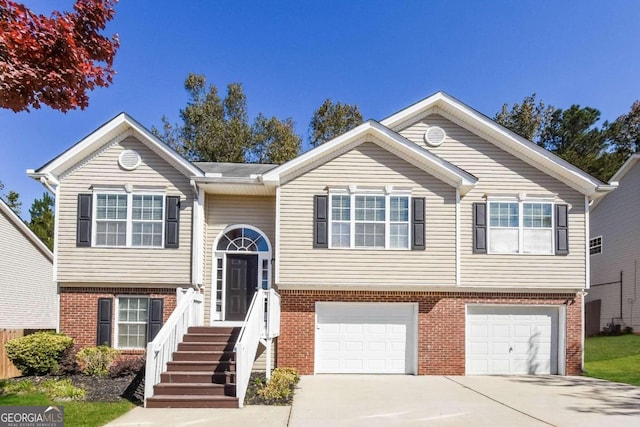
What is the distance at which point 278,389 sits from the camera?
1059cm

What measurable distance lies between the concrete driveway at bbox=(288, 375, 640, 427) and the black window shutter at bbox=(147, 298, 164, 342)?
155 inches

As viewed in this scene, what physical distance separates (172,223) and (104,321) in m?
3.01

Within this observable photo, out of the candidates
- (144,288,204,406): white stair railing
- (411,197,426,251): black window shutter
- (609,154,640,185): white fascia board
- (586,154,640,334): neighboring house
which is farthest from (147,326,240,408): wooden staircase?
(609,154,640,185): white fascia board

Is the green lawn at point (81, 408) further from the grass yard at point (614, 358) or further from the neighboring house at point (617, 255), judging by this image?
the neighboring house at point (617, 255)

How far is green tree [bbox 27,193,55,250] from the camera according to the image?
3198 centimetres

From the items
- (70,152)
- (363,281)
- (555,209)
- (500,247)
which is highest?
(70,152)

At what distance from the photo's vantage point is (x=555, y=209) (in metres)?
14.7

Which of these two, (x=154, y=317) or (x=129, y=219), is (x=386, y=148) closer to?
(x=129, y=219)

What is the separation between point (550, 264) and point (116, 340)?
37.3 feet

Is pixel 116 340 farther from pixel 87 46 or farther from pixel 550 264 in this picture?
pixel 550 264

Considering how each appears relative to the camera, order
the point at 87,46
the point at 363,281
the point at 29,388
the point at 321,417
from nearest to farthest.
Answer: the point at 87,46, the point at 321,417, the point at 29,388, the point at 363,281

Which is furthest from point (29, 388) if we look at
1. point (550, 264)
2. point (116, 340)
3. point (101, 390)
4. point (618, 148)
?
point (618, 148)

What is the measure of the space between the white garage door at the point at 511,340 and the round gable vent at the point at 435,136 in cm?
454

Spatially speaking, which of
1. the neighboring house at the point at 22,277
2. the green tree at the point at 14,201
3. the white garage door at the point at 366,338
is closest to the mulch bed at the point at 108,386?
the white garage door at the point at 366,338
